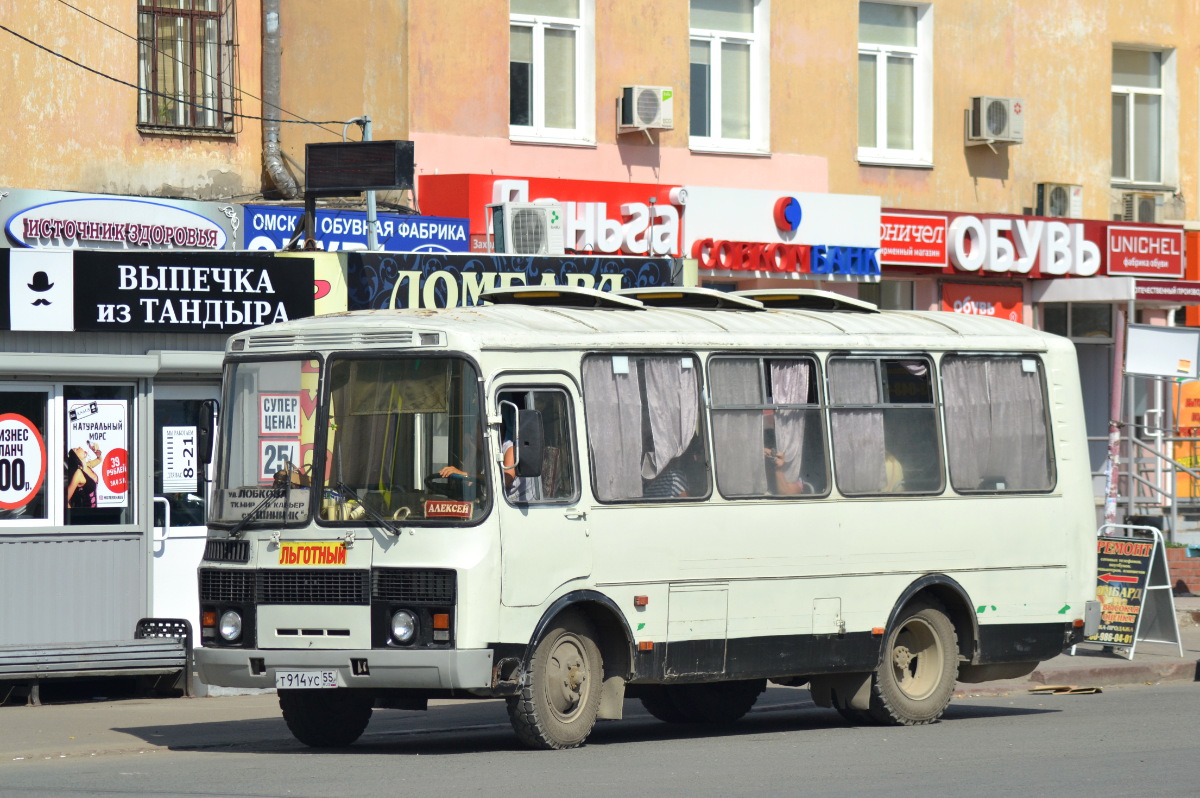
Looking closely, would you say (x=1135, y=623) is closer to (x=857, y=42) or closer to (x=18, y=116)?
(x=857, y=42)

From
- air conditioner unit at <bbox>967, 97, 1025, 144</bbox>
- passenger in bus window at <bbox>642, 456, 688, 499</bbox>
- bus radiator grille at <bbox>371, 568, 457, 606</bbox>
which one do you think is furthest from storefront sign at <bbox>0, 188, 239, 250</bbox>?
air conditioner unit at <bbox>967, 97, 1025, 144</bbox>

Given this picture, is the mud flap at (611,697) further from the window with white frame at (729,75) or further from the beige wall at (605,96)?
the window with white frame at (729,75)

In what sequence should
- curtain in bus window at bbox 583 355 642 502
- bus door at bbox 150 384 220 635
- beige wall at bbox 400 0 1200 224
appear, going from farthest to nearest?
beige wall at bbox 400 0 1200 224, bus door at bbox 150 384 220 635, curtain in bus window at bbox 583 355 642 502

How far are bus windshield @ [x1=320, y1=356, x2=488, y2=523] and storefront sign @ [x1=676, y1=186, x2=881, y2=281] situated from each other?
980cm

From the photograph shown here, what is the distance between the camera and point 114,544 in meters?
15.9

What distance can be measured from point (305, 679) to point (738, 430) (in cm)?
320

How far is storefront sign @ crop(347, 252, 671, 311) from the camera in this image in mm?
16625

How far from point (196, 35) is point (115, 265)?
5.81 metres

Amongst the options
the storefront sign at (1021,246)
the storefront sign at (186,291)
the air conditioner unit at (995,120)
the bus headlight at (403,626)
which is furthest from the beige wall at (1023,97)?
the bus headlight at (403,626)

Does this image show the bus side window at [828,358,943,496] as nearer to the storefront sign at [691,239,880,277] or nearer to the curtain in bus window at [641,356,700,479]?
the curtain in bus window at [641,356,700,479]

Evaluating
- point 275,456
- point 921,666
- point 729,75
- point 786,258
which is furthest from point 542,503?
point 729,75

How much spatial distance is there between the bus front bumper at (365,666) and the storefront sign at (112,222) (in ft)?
23.3

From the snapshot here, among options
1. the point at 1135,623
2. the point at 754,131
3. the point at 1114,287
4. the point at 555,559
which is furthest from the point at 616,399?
the point at 1114,287

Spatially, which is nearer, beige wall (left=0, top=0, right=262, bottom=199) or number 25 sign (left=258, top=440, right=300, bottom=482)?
number 25 sign (left=258, top=440, right=300, bottom=482)
